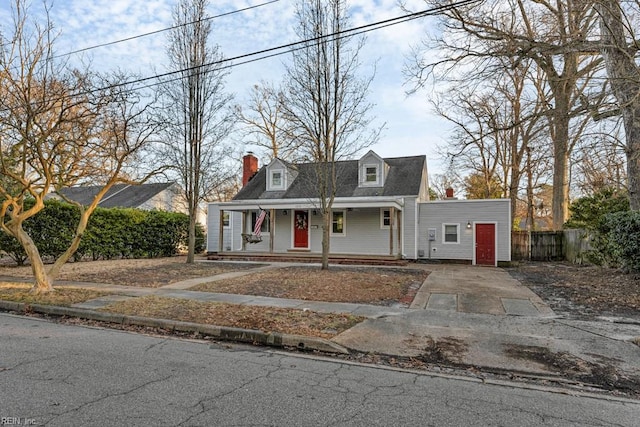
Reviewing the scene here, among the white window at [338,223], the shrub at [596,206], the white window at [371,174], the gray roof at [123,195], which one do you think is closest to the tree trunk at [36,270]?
the white window at [338,223]

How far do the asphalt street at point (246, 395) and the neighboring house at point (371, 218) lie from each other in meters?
12.9

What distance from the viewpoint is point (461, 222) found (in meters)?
18.8

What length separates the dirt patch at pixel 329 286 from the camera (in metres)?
8.95

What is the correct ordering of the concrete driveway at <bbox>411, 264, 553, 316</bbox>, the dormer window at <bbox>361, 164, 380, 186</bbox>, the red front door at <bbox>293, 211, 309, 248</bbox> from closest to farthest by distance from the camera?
1. the concrete driveway at <bbox>411, 264, 553, 316</bbox>
2. the dormer window at <bbox>361, 164, 380, 186</bbox>
3. the red front door at <bbox>293, 211, 309, 248</bbox>

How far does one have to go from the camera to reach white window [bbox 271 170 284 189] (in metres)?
22.6

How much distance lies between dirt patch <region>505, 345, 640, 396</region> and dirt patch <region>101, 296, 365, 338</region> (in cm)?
261

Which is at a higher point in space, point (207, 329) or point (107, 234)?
point (107, 234)

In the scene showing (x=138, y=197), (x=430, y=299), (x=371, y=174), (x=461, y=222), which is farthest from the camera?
(x=138, y=197)

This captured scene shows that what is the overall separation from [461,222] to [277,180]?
34.7ft

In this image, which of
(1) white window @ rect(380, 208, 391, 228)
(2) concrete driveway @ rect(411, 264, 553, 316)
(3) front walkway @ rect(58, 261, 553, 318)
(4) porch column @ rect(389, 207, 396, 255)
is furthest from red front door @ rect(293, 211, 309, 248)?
(2) concrete driveway @ rect(411, 264, 553, 316)

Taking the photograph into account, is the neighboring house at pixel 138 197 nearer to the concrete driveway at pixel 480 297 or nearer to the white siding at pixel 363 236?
the white siding at pixel 363 236

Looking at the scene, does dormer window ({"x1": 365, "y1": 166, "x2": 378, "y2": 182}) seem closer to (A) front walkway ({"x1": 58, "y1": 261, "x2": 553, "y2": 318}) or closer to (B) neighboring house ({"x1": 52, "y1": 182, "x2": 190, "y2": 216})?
(A) front walkway ({"x1": 58, "y1": 261, "x2": 553, "y2": 318})

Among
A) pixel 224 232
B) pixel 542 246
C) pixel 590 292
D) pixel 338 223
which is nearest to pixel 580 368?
pixel 590 292

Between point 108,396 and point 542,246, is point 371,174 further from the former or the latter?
point 108,396
